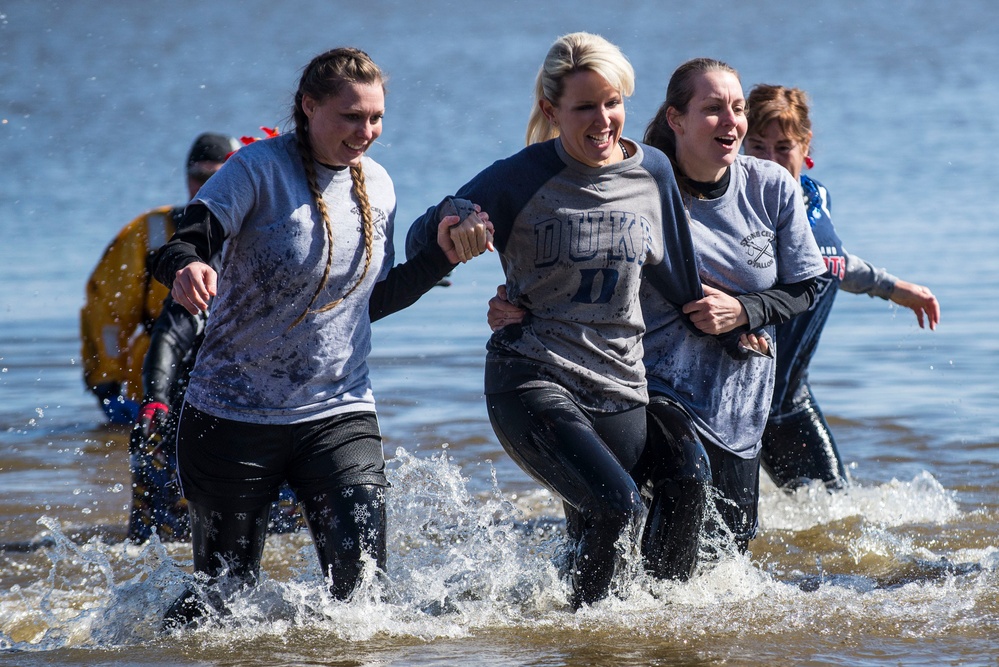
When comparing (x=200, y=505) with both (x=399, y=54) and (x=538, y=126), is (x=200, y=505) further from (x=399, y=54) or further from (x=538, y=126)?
(x=399, y=54)

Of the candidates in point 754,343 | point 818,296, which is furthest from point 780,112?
point 754,343

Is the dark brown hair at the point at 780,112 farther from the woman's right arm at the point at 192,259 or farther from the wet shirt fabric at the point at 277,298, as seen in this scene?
the woman's right arm at the point at 192,259

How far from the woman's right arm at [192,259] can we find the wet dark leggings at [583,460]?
3.32 feet

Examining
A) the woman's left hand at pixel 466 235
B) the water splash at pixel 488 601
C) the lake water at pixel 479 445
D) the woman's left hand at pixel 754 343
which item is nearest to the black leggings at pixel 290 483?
the water splash at pixel 488 601

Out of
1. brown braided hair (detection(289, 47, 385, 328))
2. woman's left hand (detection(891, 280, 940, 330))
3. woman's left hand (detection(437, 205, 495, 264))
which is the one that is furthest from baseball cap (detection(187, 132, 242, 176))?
woman's left hand (detection(891, 280, 940, 330))

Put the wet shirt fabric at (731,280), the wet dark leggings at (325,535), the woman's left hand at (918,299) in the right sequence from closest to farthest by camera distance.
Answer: the wet dark leggings at (325,535), the wet shirt fabric at (731,280), the woman's left hand at (918,299)

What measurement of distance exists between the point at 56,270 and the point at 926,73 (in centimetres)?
2011

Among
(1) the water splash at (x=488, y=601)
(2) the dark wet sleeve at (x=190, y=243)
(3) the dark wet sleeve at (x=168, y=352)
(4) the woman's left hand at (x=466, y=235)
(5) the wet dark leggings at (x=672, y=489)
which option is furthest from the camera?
(3) the dark wet sleeve at (x=168, y=352)

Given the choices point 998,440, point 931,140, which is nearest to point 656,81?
point 931,140

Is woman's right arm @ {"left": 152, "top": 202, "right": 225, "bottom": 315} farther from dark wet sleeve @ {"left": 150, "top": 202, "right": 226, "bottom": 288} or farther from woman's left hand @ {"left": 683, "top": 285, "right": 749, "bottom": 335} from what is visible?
woman's left hand @ {"left": 683, "top": 285, "right": 749, "bottom": 335}

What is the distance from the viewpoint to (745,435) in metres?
4.60

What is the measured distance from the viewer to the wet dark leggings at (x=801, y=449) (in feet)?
19.0

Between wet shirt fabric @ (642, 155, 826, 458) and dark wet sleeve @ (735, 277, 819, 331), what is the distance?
4 cm

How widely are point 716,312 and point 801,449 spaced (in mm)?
1645
